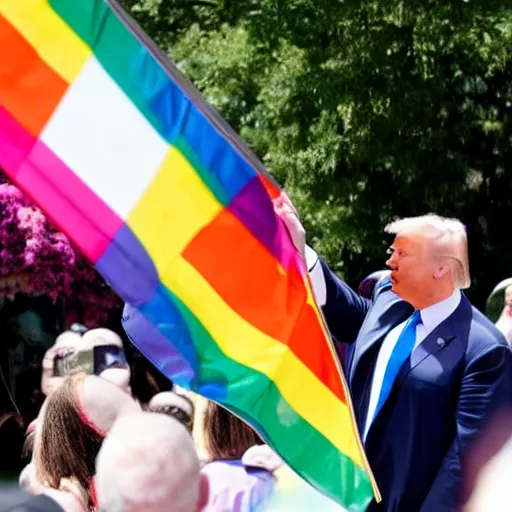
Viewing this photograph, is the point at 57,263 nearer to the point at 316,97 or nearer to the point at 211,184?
the point at 316,97

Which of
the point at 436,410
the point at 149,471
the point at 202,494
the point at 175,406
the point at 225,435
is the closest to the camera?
the point at 149,471

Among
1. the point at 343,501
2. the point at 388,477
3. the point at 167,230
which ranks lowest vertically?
the point at 388,477

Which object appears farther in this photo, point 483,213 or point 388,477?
point 483,213

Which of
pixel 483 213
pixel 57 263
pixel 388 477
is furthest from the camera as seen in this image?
pixel 483 213

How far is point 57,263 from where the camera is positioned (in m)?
10.1

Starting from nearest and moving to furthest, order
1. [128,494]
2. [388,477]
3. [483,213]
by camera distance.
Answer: [128,494] < [388,477] < [483,213]

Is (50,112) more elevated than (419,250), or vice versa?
(50,112)

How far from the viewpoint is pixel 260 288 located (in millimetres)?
3719

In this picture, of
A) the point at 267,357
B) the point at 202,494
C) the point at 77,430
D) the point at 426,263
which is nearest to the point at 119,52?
the point at 267,357

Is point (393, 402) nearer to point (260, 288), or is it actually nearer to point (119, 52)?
point (260, 288)

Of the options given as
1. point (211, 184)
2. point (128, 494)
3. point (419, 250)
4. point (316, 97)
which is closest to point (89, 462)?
point (211, 184)

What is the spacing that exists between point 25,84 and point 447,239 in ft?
5.98

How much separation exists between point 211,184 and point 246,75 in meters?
9.12

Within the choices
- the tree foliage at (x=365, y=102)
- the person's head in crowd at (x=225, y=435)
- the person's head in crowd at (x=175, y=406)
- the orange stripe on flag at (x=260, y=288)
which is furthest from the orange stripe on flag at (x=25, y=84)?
the tree foliage at (x=365, y=102)
